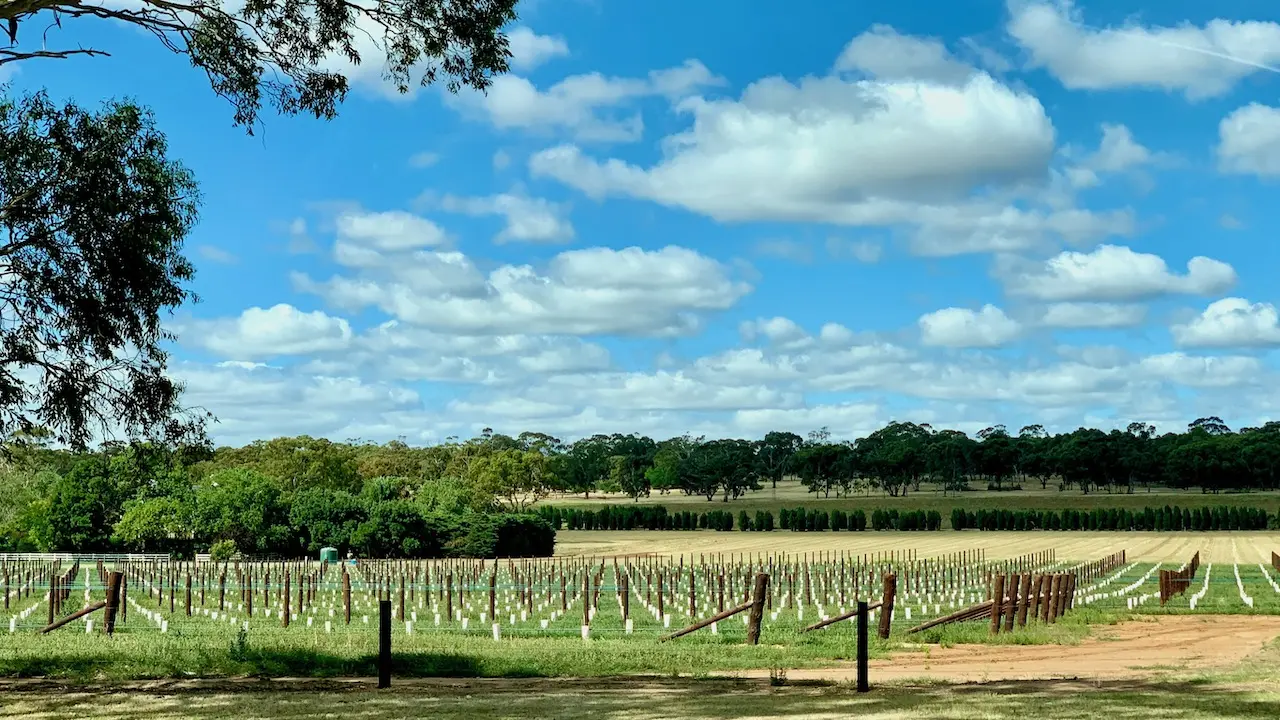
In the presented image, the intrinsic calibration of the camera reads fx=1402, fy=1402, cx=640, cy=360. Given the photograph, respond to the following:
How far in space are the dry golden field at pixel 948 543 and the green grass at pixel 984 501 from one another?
62.8ft

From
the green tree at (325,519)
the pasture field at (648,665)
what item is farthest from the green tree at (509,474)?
the pasture field at (648,665)

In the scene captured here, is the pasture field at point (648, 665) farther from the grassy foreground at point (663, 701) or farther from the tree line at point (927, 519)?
the tree line at point (927, 519)

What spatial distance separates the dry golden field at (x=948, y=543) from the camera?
8142 cm

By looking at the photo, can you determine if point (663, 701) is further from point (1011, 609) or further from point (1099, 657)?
point (1011, 609)

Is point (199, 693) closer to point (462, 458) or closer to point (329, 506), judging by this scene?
point (329, 506)

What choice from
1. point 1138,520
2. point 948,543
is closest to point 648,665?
point 948,543

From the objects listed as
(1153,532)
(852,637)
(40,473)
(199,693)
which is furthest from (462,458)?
(199,693)

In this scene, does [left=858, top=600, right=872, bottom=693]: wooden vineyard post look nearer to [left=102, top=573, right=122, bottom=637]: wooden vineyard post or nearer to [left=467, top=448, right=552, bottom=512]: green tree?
[left=102, top=573, right=122, bottom=637]: wooden vineyard post

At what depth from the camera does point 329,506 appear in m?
76.8

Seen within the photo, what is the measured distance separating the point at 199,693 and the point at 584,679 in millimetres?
4880

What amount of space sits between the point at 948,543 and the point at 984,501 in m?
45.6

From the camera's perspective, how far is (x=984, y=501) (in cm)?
13950

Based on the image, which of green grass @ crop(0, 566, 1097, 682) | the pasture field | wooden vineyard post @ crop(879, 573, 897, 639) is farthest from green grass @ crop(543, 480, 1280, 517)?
wooden vineyard post @ crop(879, 573, 897, 639)

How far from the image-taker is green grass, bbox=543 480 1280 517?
130m
